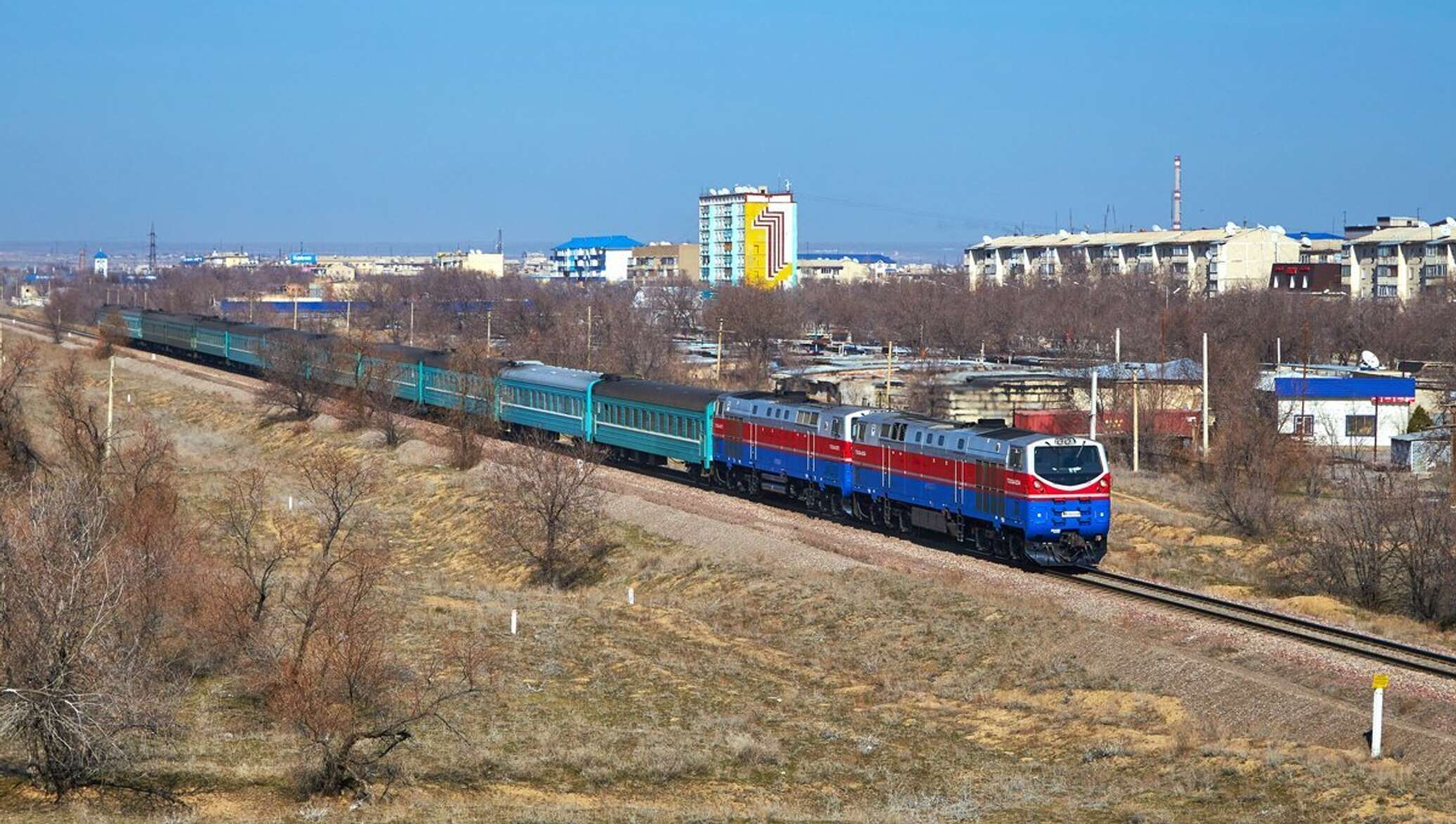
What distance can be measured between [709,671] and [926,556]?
848 centimetres

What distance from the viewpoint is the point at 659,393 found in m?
50.7

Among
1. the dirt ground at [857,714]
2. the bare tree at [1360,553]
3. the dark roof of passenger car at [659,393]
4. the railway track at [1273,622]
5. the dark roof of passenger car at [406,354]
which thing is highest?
the dark roof of passenger car at [406,354]

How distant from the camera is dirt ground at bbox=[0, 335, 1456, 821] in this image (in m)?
21.0

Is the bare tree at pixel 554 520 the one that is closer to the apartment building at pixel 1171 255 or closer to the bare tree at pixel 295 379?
the bare tree at pixel 295 379

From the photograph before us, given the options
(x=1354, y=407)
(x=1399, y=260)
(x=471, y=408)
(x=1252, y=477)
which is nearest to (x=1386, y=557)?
(x=1252, y=477)

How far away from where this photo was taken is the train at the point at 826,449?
34000 mm

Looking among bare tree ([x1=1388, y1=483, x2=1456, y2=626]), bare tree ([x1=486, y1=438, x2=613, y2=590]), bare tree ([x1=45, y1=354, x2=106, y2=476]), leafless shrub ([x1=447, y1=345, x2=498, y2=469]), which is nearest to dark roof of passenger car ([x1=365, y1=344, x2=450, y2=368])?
leafless shrub ([x1=447, y1=345, x2=498, y2=469])

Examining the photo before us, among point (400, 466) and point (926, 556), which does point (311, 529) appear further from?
point (926, 556)

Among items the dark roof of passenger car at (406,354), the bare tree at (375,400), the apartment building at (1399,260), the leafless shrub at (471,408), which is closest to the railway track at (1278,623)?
the leafless shrub at (471,408)

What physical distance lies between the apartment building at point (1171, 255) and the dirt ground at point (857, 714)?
113614 millimetres

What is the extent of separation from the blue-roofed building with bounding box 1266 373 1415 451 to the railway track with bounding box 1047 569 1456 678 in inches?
1311

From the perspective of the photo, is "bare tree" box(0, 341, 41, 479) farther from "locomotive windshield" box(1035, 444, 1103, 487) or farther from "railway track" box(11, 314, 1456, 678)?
"locomotive windshield" box(1035, 444, 1103, 487)

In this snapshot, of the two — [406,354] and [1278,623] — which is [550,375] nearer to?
[406,354]

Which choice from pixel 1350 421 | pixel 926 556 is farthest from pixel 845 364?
pixel 926 556
